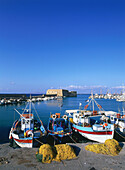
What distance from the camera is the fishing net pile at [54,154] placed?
9.91 meters

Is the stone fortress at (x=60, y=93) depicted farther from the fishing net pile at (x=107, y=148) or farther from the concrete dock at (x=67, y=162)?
the concrete dock at (x=67, y=162)

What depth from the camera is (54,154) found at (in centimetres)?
1043

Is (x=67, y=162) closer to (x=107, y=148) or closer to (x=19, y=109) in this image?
(x=107, y=148)

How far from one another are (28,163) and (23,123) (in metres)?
9.39

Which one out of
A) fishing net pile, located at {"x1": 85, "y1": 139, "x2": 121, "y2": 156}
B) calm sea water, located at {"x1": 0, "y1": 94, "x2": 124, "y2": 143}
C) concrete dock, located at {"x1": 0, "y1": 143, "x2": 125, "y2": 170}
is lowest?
calm sea water, located at {"x1": 0, "y1": 94, "x2": 124, "y2": 143}

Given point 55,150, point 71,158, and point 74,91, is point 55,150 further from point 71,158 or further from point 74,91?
point 74,91

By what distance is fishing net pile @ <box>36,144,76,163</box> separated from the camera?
991 cm

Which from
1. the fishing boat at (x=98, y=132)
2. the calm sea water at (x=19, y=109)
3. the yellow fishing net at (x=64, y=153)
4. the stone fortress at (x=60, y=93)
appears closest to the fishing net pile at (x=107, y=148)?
the yellow fishing net at (x=64, y=153)

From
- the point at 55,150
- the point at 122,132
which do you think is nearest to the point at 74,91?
the point at 122,132

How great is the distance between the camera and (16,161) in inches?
388

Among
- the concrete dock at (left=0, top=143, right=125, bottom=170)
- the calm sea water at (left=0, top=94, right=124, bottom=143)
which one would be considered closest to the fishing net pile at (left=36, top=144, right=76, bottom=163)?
the concrete dock at (left=0, top=143, right=125, bottom=170)

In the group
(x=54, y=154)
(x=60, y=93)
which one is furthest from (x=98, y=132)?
(x=60, y=93)

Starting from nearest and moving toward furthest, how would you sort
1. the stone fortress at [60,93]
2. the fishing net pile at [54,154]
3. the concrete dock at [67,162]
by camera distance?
1. the concrete dock at [67,162]
2. the fishing net pile at [54,154]
3. the stone fortress at [60,93]

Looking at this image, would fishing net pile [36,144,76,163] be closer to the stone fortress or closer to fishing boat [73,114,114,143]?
fishing boat [73,114,114,143]
